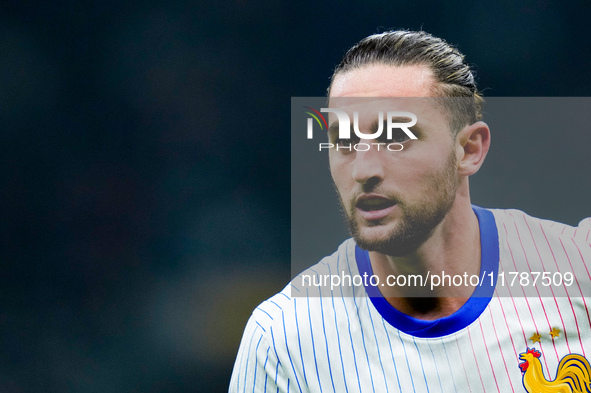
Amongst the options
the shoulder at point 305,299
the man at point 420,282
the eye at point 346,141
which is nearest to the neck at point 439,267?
the man at point 420,282

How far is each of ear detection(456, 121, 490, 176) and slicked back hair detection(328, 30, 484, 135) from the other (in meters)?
0.02

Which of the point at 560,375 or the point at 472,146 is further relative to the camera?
the point at 472,146

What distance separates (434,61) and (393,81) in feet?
0.46

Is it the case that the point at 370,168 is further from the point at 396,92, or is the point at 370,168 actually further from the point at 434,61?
the point at 434,61

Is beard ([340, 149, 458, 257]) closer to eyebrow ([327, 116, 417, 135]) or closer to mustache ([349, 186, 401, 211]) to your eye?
mustache ([349, 186, 401, 211])

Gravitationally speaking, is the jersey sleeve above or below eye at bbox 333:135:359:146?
below

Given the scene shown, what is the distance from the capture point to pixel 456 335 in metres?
1.52

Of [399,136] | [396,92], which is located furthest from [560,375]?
[396,92]

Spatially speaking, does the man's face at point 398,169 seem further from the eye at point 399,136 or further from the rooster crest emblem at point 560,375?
the rooster crest emblem at point 560,375

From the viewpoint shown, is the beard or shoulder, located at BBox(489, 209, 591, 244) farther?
shoulder, located at BBox(489, 209, 591, 244)

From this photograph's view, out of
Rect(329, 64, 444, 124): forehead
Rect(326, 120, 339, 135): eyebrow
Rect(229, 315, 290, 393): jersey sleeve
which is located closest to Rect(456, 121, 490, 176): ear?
Rect(329, 64, 444, 124): forehead

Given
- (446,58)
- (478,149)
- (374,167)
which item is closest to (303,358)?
(374,167)

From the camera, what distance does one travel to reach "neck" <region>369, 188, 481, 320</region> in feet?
5.17

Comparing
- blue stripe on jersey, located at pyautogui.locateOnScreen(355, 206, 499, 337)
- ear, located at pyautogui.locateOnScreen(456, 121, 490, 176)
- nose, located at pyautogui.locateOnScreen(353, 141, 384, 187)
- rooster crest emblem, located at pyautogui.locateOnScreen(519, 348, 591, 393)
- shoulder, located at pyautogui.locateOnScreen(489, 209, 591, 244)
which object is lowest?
rooster crest emblem, located at pyautogui.locateOnScreen(519, 348, 591, 393)
